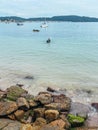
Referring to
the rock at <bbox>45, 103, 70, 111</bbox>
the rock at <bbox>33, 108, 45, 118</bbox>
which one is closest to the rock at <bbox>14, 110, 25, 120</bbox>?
the rock at <bbox>33, 108, 45, 118</bbox>

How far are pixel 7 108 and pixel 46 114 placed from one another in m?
2.39

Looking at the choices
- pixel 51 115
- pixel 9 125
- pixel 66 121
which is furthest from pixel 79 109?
pixel 9 125

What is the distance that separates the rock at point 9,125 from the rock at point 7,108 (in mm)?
587

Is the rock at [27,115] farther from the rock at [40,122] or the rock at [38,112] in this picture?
the rock at [40,122]

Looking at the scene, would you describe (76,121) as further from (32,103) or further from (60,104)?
(32,103)

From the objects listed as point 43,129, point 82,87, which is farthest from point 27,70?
point 43,129

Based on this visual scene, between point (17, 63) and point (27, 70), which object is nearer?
point (27, 70)

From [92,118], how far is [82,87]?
7756 mm

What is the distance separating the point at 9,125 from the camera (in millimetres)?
14852

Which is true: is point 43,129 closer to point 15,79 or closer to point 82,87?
point 82,87

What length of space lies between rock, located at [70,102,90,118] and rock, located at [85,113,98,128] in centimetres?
39

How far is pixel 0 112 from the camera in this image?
53.0 feet

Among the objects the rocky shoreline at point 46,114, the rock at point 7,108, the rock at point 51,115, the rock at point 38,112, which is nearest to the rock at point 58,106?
the rocky shoreline at point 46,114

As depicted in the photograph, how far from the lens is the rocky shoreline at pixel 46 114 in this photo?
15.1 m
